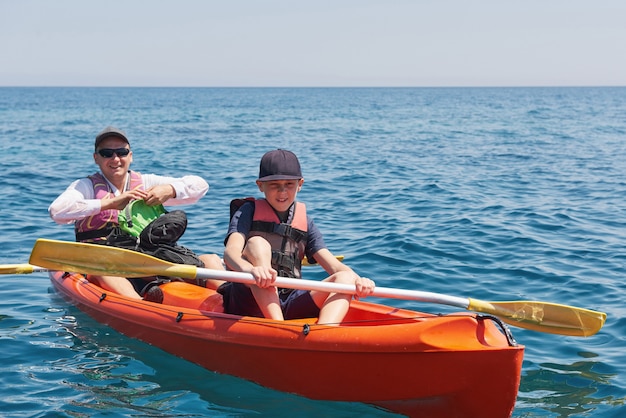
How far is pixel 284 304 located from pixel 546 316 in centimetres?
181

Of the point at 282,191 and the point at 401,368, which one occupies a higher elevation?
the point at 282,191

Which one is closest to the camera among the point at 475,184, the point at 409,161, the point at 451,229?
the point at 451,229

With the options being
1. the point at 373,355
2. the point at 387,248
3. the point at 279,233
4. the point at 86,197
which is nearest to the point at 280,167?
the point at 279,233

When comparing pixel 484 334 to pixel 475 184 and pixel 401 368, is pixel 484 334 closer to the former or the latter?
pixel 401 368

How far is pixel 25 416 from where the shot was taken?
4453mm


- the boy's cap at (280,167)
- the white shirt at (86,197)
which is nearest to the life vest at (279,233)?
the boy's cap at (280,167)

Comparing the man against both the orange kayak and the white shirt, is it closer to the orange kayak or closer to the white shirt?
the white shirt

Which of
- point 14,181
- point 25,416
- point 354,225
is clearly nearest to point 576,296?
point 354,225

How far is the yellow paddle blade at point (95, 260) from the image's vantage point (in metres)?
5.18

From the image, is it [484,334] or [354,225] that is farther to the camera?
[354,225]

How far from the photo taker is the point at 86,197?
607 cm

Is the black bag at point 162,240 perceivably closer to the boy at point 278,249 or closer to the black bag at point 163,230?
the black bag at point 163,230

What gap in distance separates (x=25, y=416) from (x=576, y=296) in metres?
4.86

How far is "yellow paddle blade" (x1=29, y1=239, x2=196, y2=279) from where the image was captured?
17.0 feet
